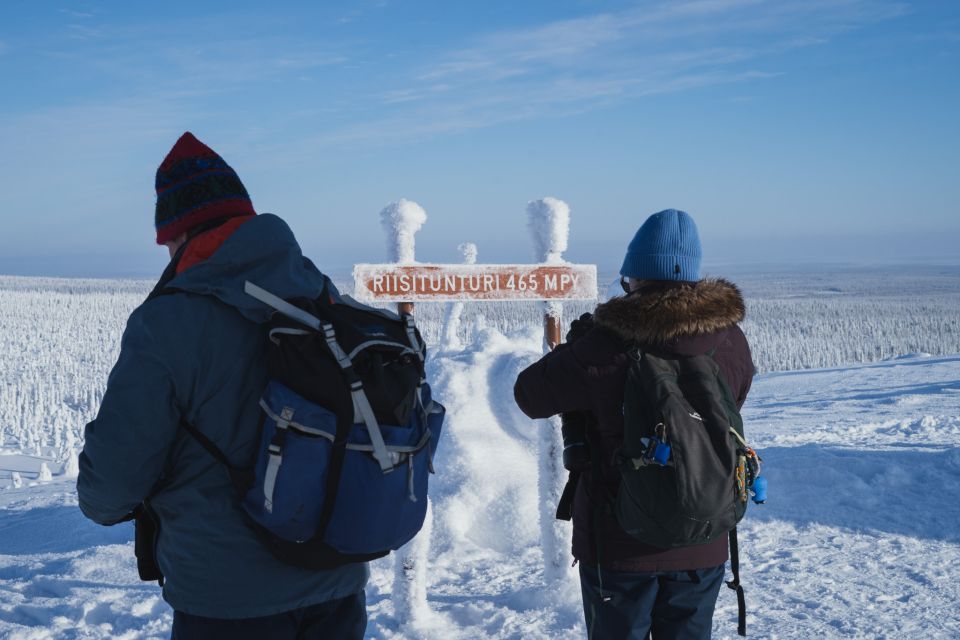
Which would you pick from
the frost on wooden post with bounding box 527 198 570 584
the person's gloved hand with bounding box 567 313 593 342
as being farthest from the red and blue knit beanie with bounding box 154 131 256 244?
the frost on wooden post with bounding box 527 198 570 584

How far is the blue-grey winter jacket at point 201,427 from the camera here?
5.41 feet

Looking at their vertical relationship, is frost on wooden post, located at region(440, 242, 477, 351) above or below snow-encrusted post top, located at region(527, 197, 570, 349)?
below

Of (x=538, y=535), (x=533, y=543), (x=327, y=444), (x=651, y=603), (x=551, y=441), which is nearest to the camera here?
(x=327, y=444)

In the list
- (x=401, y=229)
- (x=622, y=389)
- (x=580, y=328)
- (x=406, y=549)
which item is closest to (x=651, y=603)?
(x=622, y=389)

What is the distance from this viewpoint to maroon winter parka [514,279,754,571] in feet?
7.34

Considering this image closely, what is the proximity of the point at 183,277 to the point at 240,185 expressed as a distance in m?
0.36

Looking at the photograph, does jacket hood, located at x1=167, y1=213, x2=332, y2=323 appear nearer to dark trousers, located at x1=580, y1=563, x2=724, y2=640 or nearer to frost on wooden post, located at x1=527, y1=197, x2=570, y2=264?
dark trousers, located at x1=580, y1=563, x2=724, y2=640

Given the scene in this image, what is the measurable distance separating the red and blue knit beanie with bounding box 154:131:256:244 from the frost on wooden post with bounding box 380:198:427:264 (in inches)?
89.7

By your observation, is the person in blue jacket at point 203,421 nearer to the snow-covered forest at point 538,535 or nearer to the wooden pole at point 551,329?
the snow-covered forest at point 538,535

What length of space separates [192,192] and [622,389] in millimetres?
1308

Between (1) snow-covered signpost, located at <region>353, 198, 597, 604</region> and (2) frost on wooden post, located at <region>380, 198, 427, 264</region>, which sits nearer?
(1) snow-covered signpost, located at <region>353, 198, 597, 604</region>

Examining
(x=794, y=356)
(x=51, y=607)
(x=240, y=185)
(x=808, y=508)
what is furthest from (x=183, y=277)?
(x=794, y=356)

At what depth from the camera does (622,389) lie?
2.24m

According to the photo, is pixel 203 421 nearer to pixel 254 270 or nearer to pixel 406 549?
pixel 254 270
